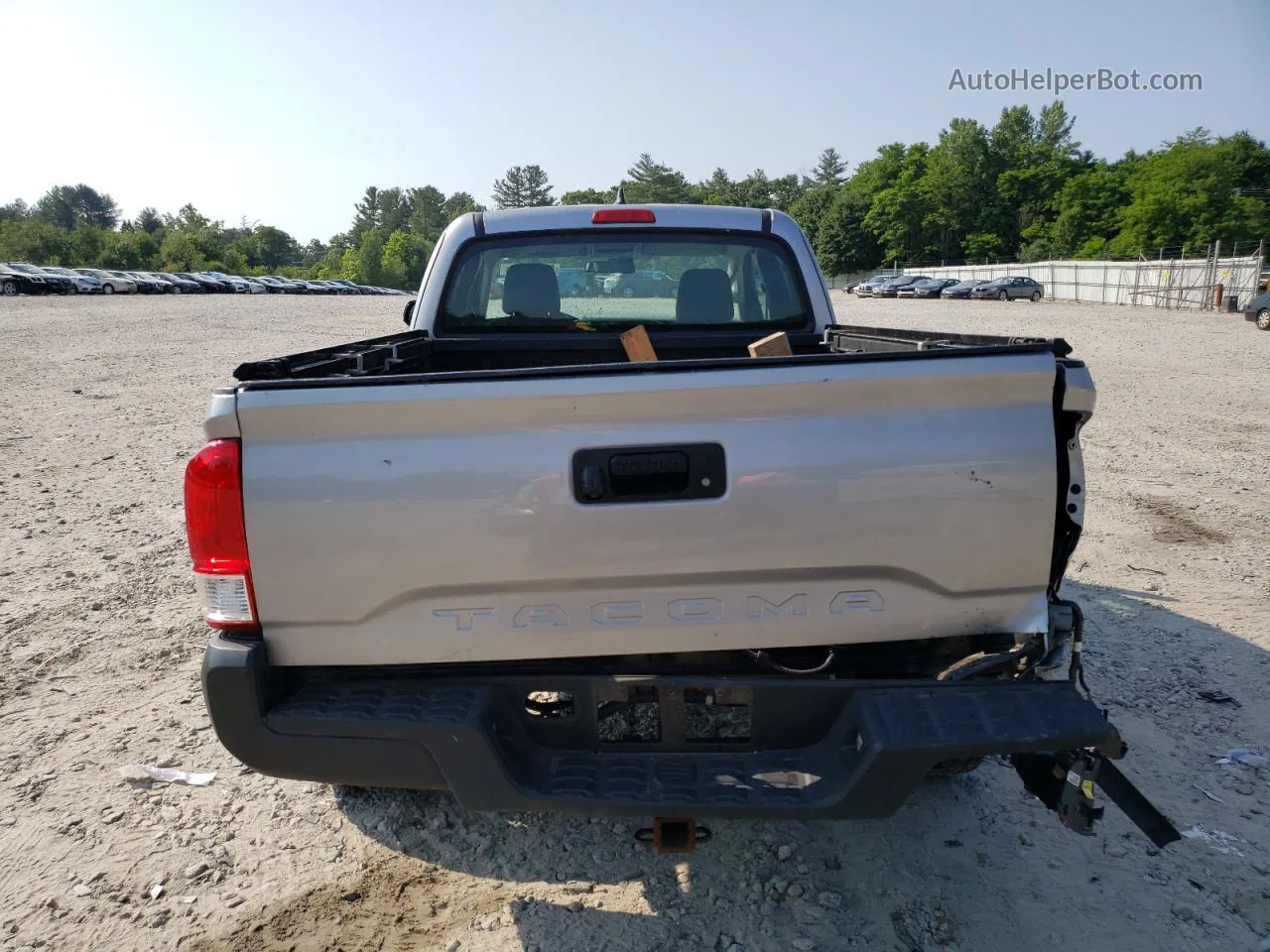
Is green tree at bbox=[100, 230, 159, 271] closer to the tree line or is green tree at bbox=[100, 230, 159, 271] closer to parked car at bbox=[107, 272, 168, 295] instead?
the tree line

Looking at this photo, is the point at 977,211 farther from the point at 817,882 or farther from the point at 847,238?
the point at 817,882

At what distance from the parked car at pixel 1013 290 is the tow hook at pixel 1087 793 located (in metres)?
51.2

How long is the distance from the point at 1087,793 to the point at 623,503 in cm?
140

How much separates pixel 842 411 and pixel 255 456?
1.47m

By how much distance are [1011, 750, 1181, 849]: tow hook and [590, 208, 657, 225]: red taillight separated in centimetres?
308

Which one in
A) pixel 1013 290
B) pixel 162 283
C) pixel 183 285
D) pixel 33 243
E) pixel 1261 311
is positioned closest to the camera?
pixel 1261 311

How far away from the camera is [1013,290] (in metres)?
48.3

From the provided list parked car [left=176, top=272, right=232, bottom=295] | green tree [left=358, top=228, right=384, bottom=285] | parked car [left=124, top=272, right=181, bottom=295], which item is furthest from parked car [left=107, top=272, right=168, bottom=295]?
green tree [left=358, top=228, right=384, bottom=285]

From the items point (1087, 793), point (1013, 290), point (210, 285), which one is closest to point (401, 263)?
point (210, 285)

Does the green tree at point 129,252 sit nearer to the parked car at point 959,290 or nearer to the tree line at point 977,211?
the tree line at point 977,211

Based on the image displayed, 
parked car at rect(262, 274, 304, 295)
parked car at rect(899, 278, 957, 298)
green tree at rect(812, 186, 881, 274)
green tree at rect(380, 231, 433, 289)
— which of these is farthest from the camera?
green tree at rect(380, 231, 433, 289)

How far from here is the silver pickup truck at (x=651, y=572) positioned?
7.01 feet

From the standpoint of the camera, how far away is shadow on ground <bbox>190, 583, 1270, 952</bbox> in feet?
8.42

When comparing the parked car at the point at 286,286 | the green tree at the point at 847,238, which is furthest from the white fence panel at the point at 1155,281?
the parked car at the point at 286,286
